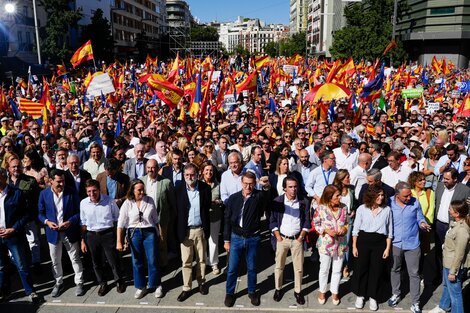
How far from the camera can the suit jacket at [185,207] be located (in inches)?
231

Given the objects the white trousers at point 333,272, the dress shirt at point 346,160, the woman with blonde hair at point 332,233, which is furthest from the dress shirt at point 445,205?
the dress shirt at point 346,160

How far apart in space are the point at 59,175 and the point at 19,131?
18.3 feet

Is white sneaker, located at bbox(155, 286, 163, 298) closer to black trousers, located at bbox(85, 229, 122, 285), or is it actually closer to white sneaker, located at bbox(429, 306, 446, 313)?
black trousers, located at bbox(85, 229, 122, 285)

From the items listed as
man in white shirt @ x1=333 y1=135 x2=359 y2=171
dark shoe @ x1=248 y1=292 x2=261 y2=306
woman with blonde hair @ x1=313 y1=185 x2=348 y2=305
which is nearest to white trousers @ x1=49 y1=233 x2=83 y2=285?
dark shoe @ x1=248 y1=292 x2=261 y2=306

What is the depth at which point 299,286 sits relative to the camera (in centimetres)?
579

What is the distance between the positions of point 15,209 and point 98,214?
1097 millimetres

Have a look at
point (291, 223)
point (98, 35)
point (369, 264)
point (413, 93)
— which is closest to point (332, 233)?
point (291, 223)

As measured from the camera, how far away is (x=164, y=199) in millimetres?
6082

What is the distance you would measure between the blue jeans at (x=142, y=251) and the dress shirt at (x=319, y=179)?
8.16 feet

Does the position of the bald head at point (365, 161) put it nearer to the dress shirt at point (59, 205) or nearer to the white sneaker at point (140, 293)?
the white sneaker at point (140, 293)

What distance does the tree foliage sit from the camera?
42094 millimetres

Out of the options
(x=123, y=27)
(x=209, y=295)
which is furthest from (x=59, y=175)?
(x=123, y=27)

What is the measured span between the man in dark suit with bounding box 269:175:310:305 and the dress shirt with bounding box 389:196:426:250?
1102mm

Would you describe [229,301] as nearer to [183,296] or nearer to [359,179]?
[183,296]
